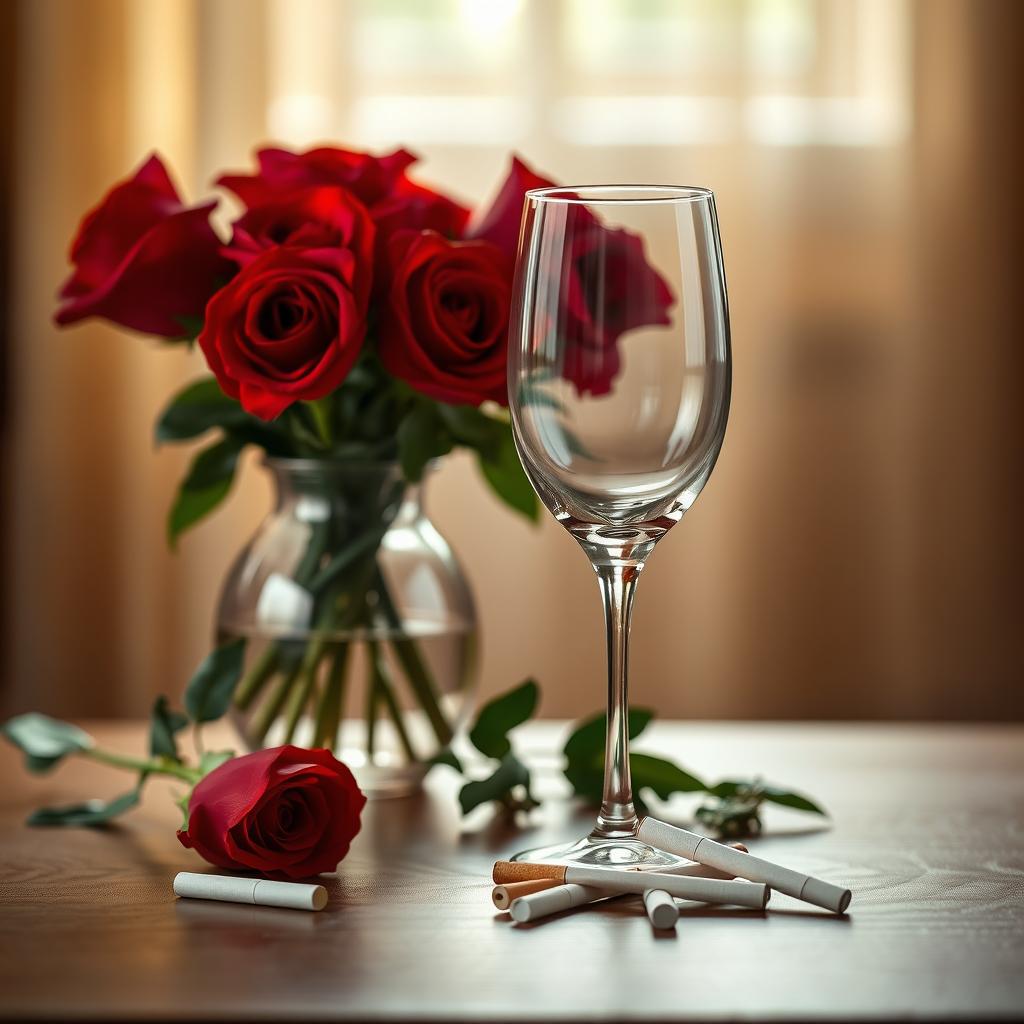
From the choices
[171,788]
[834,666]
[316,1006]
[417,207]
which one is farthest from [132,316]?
[834,666]

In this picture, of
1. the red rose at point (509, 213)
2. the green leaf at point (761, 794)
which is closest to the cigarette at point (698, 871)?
the green leaf at point (761, 794)

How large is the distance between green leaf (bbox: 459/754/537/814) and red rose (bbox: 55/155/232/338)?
0.95 ft

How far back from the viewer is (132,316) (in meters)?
0.76

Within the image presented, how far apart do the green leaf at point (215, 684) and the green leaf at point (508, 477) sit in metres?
0.18

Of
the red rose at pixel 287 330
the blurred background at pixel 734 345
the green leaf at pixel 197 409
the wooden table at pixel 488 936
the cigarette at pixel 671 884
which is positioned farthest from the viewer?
the blurred background at pixel 734 345

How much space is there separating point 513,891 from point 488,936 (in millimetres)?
34

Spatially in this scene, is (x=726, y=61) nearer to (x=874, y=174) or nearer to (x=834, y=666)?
(x=874, y=174)

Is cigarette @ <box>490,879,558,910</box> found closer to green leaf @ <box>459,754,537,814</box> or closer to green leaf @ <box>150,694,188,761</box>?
green leaf @ <box>459,754,537,814</box>

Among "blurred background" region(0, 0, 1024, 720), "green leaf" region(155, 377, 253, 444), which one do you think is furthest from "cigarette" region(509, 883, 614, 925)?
"blurred background" region(0, 0, 1024, 720)

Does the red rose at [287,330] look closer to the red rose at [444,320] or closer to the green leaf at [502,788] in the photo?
the red rose at [444,320]

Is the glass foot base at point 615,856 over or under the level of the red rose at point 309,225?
under

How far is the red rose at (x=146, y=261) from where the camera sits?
0.75m

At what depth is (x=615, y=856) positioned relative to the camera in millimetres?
616

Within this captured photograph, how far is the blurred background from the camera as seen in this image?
198cm
